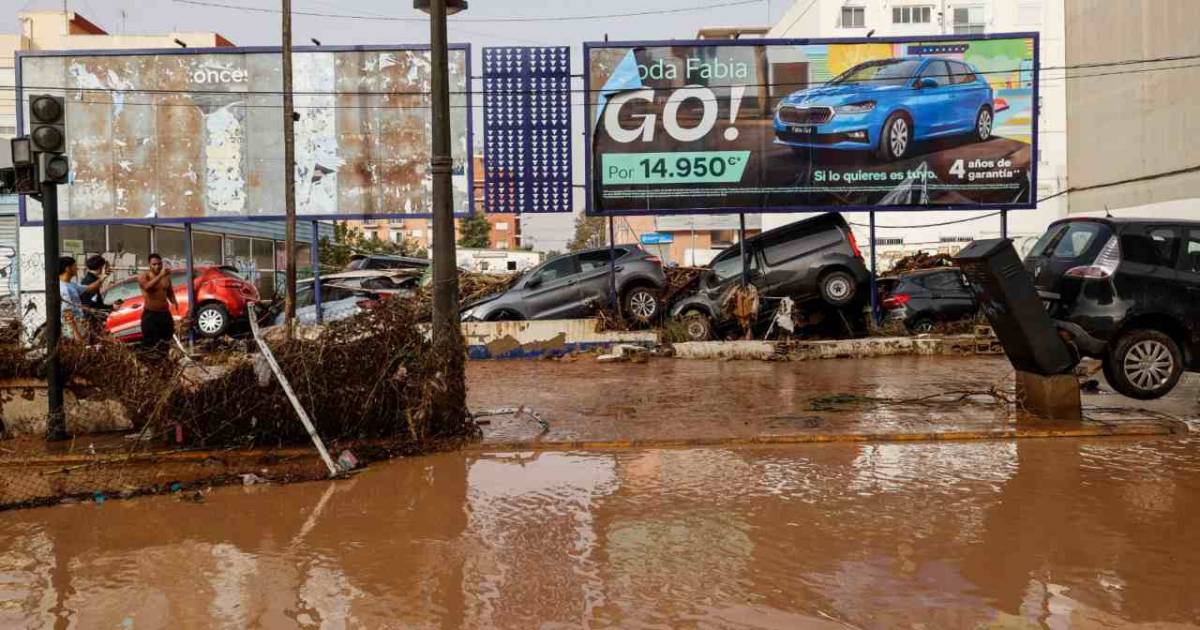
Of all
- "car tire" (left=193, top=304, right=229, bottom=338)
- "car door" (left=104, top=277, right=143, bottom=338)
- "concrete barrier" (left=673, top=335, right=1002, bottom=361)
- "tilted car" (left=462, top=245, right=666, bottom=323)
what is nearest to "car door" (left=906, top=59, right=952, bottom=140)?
"concrete barrier" (left=673, top=335, right=1002, bottom=361)

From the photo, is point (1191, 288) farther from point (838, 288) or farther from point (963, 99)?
point (963, 99)

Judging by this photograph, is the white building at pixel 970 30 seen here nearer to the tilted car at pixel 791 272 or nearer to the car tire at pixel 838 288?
the tilted car at pixel 791 272

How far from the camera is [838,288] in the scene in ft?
55.3

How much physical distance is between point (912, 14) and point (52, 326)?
57.4 metres

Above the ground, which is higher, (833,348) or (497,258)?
(497,258)

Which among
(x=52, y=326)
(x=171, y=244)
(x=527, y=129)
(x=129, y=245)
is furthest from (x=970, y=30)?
(x=52, y=326)

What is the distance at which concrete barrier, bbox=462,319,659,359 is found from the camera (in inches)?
676

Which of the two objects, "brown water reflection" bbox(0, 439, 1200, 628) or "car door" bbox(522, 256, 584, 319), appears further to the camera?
"car door" bbox(522, 256, 584, 319)

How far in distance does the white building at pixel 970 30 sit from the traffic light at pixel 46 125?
153 feet

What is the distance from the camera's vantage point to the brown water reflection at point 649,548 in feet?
14.5

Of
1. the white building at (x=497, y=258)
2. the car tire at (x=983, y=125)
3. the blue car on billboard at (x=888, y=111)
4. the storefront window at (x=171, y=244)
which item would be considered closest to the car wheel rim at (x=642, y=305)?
the blue car on billboard at (x=888, y=111)

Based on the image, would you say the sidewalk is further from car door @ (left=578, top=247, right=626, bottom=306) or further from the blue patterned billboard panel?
the blue patterned billboard panel

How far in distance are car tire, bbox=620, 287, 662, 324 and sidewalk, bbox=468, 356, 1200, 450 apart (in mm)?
2917

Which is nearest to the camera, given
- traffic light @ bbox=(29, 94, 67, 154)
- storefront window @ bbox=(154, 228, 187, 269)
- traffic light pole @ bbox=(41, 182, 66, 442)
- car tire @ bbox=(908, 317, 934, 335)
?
traffic light pole @ bbox=(41, 182, 66, 442)
